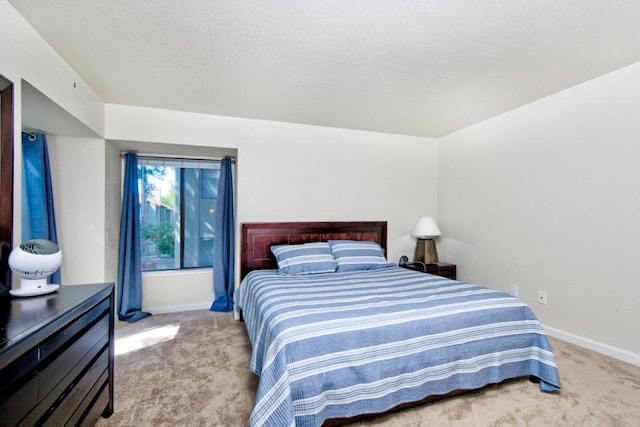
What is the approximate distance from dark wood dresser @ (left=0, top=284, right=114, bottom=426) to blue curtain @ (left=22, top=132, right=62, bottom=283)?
152cm

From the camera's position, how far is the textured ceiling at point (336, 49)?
173 centimetres

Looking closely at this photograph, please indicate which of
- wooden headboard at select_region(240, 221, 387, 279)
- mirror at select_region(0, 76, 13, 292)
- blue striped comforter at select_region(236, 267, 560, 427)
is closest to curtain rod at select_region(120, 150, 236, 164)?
wooden headboard at select_region(240, 221, 387, 279)

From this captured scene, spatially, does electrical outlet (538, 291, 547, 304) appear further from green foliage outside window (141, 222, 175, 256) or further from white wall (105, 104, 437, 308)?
green foliage outside window (141, 222, 175, 256)

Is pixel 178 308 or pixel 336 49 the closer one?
pixel 336 49

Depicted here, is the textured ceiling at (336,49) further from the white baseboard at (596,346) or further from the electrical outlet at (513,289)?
the white baseboard at (596,346)

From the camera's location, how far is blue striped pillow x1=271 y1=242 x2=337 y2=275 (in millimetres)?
3162

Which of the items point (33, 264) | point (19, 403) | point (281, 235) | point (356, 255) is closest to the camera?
point (19, 403)

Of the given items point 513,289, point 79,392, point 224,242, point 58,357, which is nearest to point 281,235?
point 224,242

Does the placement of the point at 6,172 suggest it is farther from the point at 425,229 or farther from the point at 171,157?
the point at 425,229

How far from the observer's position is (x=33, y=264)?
1.50 metres

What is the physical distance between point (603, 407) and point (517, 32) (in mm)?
2415

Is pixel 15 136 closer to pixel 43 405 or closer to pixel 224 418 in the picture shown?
pixel 43 405

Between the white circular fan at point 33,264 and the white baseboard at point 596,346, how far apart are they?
4.02 m

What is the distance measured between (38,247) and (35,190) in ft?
5.47
